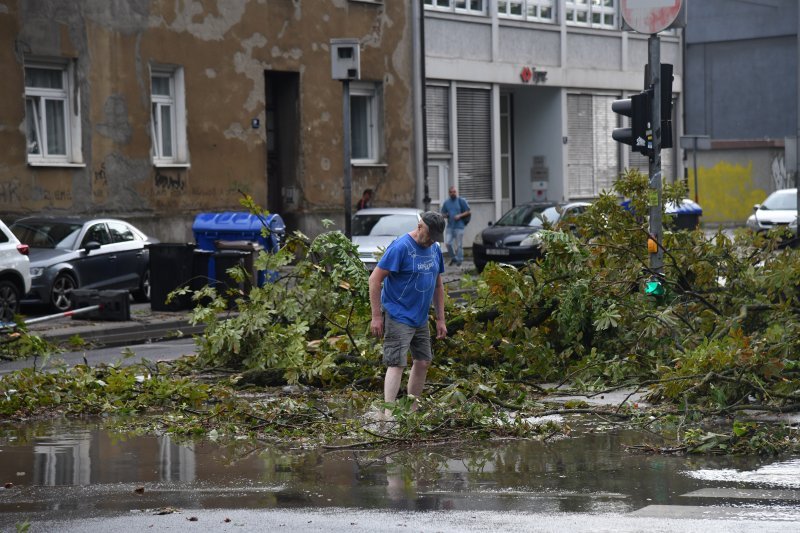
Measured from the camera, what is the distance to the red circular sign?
13555 millimetres

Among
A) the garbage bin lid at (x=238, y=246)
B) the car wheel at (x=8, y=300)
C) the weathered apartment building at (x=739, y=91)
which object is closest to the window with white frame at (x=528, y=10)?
the weathered apartment building at (x=739, y=91)

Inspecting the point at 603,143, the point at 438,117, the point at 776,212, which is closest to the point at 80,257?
the point at 438,117

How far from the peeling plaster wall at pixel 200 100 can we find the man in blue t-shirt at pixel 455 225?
234 centimetres

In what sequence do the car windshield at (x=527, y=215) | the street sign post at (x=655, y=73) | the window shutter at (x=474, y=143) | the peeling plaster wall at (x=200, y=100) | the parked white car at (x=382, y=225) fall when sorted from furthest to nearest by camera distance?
the window shutter at (x=474, y=143) → the car windshield at (x=527, y=215) → the parked white car at (x=382, y=225) → the peeling plaster wall at (x=200, y=100) → the street sign post at (x=655, y=73)

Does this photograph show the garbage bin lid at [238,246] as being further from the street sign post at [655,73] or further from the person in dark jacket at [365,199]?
the person in dark jacket at [365,199]

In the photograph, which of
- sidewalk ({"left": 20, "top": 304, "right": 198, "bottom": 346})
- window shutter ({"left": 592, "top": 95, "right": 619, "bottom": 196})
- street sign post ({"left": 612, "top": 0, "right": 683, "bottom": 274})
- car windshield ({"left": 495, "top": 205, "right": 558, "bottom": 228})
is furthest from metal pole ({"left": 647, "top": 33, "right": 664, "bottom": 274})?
window shutter ({"left": 592, "top": 95, "right": 619, "bottom": 196})

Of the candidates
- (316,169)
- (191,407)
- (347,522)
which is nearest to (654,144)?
(191,407)

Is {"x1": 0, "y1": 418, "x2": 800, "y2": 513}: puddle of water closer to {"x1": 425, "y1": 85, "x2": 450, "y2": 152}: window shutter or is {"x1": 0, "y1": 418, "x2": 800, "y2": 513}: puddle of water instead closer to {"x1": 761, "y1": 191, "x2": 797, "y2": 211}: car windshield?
{"x1": 425, "y1": 85, "x2": 450, "y2": 152}: window shutter

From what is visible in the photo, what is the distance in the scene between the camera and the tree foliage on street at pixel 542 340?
10.1m

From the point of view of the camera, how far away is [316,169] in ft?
104

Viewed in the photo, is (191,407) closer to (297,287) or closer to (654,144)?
(297,287)

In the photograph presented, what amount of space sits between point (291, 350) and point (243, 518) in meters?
5.57

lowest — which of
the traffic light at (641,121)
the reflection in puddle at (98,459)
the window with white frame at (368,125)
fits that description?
the reflection in puddle at (98,459)

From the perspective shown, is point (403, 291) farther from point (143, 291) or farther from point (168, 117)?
point (168, 117)
